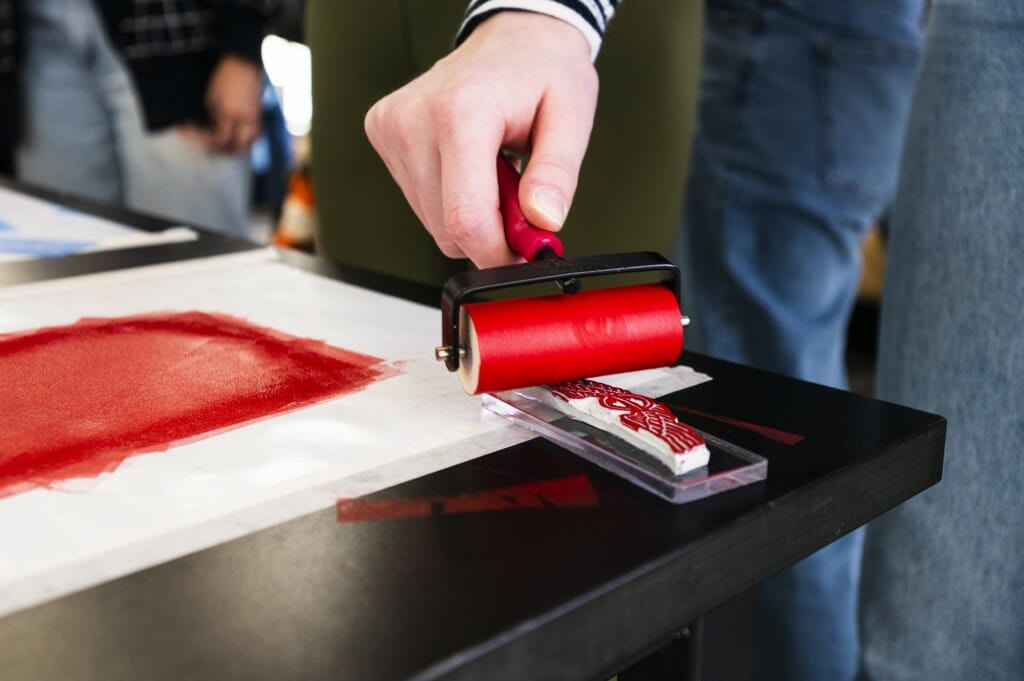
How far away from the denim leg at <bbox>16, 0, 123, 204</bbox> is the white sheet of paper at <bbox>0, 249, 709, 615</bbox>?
1.17 meters

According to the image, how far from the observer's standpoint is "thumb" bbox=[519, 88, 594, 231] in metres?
0.55

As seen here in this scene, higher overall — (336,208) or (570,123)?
(570,123)

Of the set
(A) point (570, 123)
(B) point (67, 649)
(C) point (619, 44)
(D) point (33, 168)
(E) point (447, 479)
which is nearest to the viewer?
(B) point (67, 649)

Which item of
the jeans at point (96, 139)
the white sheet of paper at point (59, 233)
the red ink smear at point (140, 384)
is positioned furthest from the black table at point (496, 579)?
the jeans at point (96, 139)

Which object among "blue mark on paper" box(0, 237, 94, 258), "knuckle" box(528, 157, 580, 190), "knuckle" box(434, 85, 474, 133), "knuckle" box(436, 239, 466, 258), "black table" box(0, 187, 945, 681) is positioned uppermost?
"knuckle" box(434, 85, 474, 133)

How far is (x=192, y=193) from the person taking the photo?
1.84m

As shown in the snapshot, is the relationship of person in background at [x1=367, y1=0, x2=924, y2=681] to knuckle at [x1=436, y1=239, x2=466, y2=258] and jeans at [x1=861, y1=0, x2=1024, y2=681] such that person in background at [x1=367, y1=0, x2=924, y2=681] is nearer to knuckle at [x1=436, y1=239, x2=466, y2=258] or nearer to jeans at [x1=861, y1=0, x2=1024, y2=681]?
jeans at [x1=861, y1=0, x2=1024, y2=681]

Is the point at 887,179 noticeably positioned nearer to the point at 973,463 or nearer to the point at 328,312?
the point at 973,463

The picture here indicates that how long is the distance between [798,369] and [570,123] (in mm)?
692

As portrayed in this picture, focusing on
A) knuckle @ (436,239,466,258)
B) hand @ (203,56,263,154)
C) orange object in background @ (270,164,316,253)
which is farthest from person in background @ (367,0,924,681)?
orange object in background @ (270,164,316,253)

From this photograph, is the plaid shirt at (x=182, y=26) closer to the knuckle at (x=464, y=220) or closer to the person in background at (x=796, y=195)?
the person in background at (x=796, y=195)

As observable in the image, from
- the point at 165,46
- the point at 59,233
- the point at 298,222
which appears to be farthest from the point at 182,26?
the point at 298,222

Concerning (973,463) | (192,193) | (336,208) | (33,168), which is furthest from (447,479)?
(33,168)

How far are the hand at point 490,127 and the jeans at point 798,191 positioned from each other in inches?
22.3
